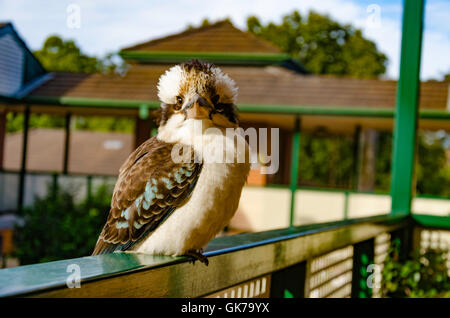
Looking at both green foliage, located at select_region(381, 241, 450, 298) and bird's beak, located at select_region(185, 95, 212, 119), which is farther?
green foliage, located at select_region(381, 241, 450, 298)

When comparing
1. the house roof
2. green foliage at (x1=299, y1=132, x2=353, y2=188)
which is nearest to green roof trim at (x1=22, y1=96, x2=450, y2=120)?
the house roof

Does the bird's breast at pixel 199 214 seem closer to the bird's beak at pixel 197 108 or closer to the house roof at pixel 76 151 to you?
the bird's beak at pixel 197 108

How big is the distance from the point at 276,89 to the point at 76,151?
532 inches

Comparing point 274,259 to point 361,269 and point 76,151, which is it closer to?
point 361,269

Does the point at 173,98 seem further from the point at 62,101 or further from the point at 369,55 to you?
the point at 369,55

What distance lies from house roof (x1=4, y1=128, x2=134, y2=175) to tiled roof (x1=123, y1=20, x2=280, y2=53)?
745 cm

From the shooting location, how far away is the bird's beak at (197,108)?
115cm

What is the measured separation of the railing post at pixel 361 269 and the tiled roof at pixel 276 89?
6519mm

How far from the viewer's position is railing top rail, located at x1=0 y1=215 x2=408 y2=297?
86 centimetres

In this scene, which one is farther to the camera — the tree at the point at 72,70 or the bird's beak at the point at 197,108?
the tree at the point at 72,70

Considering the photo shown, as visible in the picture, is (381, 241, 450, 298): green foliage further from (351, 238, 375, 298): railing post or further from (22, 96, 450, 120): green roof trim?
(22, 96, 450, 120): green roof trim

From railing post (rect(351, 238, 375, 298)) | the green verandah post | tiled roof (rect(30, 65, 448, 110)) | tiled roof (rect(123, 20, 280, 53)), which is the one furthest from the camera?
tiled roof (rect(123, 20, 280, 53))

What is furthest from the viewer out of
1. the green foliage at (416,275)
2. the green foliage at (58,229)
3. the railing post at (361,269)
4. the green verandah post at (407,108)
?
the green foliage at (58,229)

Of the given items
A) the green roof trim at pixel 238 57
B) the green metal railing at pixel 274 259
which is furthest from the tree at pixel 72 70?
the green metal railing at pixel 274 259
